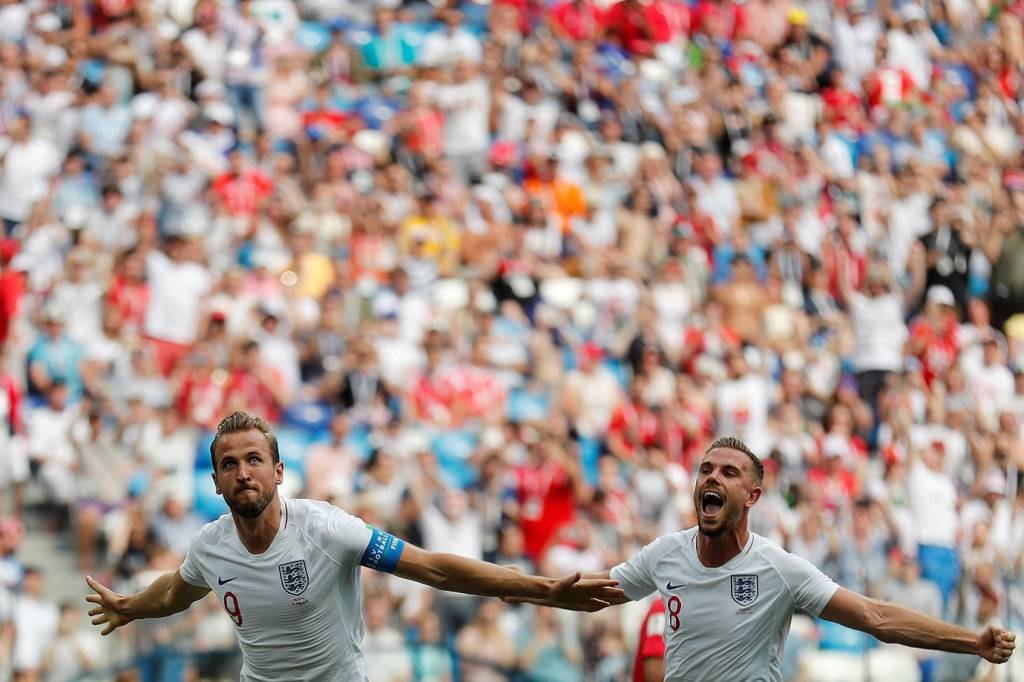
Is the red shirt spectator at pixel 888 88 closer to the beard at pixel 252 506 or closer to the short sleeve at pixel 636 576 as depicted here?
the short sleeve at pixel 636 576

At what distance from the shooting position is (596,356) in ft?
52.7

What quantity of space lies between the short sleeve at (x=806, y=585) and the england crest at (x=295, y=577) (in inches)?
76.0

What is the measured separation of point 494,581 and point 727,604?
3.38 ft

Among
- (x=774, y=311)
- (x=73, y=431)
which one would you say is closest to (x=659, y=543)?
(x=73, y=431)

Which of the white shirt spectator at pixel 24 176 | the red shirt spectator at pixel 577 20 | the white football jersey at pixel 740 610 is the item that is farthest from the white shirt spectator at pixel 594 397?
the white football jersey at pixel 740 610

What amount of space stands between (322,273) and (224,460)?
919 cm

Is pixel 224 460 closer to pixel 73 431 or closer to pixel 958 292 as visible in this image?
pixel 73 431

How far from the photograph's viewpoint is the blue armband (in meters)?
7.32

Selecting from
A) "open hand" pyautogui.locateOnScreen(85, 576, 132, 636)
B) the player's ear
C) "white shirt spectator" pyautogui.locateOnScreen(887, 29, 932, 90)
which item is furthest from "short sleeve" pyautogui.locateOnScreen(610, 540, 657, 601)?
"white shirt spectator" pyautogui.locateOnScreen(887, 29, 932, 90)

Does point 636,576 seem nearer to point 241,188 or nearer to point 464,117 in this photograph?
point 241,188

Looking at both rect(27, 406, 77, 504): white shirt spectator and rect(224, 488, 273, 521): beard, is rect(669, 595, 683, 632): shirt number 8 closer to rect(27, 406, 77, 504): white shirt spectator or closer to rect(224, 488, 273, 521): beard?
rect(224, 488, 273, 521): beard

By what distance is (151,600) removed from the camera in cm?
790

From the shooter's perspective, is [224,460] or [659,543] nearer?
[224,460]

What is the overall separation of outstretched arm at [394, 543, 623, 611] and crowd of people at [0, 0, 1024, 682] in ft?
16.4
